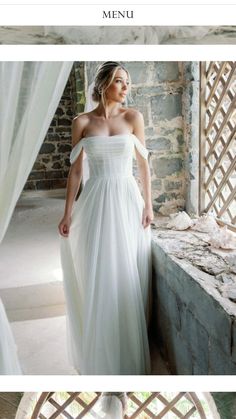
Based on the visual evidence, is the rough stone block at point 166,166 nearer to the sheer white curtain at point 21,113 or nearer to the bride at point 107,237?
the bride at point 107,237

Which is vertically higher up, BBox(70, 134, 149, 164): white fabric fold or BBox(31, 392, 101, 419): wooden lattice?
BBox(70, 134, 149, 164): white fabric fold

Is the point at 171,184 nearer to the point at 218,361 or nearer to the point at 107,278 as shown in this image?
the point at 107,278

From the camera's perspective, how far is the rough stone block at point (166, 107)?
1.15 m

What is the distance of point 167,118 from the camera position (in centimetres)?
118

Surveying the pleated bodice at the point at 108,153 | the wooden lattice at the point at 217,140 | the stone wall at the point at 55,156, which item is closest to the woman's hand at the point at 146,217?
the pleated bodice at the point at 108,153

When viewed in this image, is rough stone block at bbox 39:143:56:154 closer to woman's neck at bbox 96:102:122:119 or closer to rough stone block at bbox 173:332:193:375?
woman's neck at bbox 96:102:122:119

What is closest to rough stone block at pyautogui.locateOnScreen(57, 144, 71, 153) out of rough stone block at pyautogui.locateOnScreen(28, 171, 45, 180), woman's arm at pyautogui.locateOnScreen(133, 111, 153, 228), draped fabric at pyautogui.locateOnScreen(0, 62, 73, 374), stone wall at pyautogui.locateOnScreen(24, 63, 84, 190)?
stone wall at pyautogui.locateOnScreen(24, 63, 84, 190)

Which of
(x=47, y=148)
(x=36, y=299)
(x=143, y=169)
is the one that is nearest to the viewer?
(x=143, y=169)

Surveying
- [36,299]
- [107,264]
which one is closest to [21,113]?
[107,264]

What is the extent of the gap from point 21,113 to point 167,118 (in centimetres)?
67

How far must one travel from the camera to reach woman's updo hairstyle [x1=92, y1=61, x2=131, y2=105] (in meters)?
0.80
